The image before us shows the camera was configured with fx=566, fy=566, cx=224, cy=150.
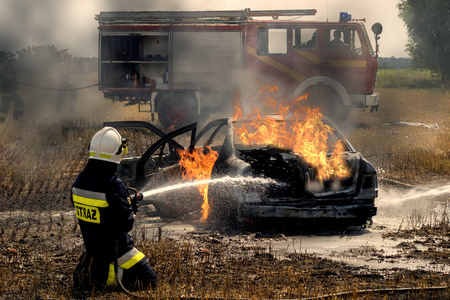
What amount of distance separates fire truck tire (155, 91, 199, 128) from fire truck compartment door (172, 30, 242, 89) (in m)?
0.31

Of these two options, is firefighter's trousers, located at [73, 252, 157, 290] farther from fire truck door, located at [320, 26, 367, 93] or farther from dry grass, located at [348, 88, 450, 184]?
fire truck door, located at [320, 26, 367, 93]

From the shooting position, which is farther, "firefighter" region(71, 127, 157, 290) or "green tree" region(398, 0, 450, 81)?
"green tree" region(398, 0, 450, 81)

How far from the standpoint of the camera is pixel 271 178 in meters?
6.51

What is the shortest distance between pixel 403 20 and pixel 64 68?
37383 mm

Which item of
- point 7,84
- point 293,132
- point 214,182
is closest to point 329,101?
point 293,132

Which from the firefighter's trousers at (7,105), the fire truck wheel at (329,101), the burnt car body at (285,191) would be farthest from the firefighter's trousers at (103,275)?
the firefighter's trousers at (7,105)

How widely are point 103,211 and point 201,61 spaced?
468 inches

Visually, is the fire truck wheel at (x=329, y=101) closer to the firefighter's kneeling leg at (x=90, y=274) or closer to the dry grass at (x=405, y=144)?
the dry grass at (x=405, y=144)

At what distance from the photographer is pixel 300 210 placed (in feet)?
20.8

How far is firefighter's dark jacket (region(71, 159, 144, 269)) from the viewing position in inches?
165

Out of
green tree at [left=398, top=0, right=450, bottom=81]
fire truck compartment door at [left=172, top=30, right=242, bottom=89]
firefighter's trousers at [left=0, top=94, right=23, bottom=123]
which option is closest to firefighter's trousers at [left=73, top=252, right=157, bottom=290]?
fire truck compartment door at [left=172, top=30, right=242, bottom=89]

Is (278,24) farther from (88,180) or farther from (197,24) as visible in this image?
(88,180)

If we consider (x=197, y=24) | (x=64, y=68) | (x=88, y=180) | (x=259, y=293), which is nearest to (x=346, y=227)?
(x=259, y=293)

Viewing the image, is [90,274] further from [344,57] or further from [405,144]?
[344,57]
